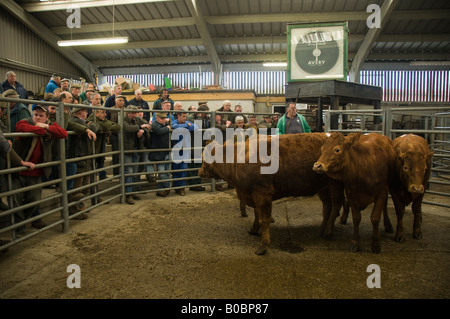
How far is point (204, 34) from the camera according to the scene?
1511 centimetres

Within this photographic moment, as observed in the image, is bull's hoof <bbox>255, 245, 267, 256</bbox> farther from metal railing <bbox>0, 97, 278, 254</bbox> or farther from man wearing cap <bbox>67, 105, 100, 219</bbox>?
man wearing cap <bbox>67, 105, 100, 219</bbox>

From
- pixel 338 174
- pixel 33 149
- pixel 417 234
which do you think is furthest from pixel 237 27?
pixel 417 234

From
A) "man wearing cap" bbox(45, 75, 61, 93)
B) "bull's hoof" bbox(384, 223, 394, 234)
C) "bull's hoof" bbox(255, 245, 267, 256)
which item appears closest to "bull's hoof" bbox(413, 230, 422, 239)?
"bull's hoof" bbox(384, 223, 394, 234)

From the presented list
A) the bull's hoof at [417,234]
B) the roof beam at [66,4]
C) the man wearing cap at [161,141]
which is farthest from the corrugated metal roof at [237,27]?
the bull's hoof at [417,234]

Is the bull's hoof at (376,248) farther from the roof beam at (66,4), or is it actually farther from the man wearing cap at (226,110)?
the roof beam at (66,4)

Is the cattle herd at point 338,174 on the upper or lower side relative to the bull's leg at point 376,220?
upper

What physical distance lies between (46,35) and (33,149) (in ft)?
49.5

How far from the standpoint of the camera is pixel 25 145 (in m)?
3.87

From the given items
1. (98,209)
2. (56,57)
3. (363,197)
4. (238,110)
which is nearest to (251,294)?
(363,197)

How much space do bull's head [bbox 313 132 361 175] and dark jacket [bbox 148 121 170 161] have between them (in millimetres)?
3589

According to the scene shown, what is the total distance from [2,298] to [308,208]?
4.34m

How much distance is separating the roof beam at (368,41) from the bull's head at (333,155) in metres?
12.1

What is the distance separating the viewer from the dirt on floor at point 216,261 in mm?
2750

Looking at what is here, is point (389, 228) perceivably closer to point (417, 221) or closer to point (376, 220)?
point (417, 221)
